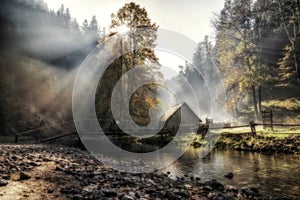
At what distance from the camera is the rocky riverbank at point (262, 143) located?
16828 millimetres

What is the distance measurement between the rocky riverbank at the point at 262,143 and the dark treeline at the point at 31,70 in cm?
2551

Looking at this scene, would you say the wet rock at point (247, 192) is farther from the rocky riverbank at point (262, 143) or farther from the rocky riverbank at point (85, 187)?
the rocky riverbank at point (262, 143)

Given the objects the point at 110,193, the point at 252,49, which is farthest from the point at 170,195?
the point at 252,49

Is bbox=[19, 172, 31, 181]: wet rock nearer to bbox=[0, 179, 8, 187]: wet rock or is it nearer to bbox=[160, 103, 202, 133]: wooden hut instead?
bbox=[0, 179, 8, 187]: wet rock

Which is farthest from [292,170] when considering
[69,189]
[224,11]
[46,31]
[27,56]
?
[46,31]

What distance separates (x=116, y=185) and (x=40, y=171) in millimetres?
2659

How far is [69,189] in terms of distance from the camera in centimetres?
595

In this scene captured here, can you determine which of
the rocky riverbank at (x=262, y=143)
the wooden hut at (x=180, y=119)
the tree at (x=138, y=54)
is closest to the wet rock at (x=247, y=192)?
the rocky riverbank at (x=262, y=143)

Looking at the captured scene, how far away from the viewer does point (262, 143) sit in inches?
742

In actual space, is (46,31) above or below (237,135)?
above

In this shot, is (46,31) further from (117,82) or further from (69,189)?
(69,189)

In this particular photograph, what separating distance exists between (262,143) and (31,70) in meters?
42.4

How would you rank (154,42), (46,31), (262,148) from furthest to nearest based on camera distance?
1. (46,31)
2. (154,42)
3. (262,148)

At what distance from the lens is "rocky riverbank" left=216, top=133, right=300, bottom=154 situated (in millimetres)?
16828
